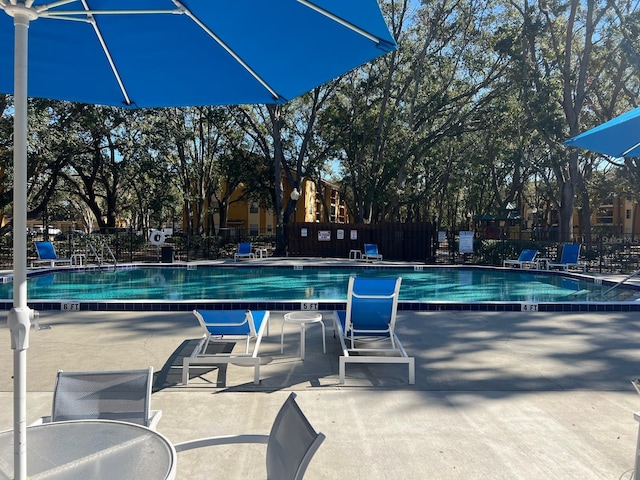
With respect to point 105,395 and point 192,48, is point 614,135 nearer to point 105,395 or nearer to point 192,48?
point 192,48

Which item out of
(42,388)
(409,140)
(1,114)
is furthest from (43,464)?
(409,140)

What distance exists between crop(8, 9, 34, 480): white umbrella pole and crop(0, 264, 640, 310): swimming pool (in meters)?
6.32

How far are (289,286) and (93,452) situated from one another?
1159cm

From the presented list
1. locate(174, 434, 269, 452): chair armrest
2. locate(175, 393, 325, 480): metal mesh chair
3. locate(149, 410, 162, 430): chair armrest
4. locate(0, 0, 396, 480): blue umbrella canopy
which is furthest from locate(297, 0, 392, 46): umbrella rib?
locate(149, 410, 162, 430): chair armrest

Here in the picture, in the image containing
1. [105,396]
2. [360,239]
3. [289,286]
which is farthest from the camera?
[360,239]

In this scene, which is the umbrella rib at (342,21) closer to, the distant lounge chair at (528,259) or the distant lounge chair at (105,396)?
the distant lounge chair at (105,396)

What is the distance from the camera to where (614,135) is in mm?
3543

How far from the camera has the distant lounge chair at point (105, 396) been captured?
2.52 m

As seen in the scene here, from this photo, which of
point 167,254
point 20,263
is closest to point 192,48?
point 20,263

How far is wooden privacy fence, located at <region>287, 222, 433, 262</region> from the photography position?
21.2 metres

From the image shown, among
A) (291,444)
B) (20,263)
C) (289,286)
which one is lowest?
(289,286)

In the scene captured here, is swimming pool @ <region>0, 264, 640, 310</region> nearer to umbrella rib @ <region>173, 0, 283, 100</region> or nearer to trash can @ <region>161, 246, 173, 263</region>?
trash can @ <region>161, 246, 173, 263</region>

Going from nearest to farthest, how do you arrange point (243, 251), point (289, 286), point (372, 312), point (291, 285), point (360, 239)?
point (372, 312) < point (289, 286) < point (291, 285) < point (243, 251) < point (360, 239)

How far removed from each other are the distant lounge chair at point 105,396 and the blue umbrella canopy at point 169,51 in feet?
3.16
